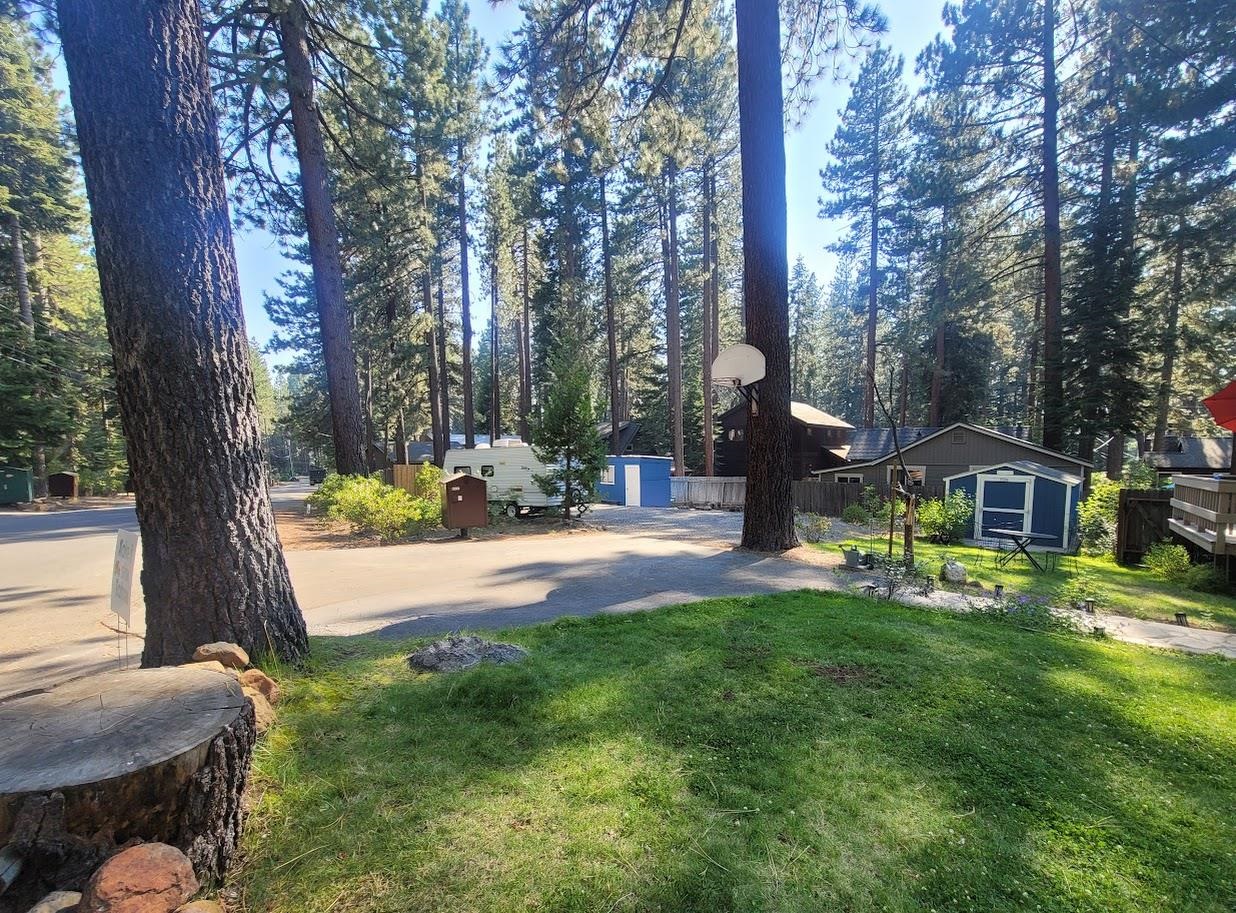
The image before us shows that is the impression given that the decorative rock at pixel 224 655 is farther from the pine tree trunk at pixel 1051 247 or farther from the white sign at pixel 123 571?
the pine tree trunk at pixel 1051 247

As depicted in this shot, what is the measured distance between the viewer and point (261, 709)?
7.79 ft

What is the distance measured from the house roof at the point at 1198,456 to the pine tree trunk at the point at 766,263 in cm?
2390

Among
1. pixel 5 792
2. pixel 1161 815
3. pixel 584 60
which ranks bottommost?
pixel 1161 815

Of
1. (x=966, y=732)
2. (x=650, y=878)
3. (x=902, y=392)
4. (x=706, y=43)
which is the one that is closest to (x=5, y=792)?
(x=650, y=878)

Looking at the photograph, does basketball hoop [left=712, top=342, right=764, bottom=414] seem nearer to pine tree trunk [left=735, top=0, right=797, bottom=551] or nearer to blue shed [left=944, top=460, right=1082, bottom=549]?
pine tree trunk [left=735, top=0, right=797, bottom=551]

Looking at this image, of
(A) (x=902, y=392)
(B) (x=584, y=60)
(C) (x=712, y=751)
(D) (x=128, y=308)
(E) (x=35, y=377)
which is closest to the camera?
(C) (x=712, y=751)

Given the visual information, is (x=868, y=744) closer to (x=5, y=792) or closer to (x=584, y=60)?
(x=5, y=792)

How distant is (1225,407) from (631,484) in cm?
1681

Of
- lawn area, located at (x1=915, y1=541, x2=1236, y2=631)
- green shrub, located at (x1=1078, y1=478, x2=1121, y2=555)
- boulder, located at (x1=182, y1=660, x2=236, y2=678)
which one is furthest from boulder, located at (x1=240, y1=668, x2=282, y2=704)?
green shrub, located at (x1=1078, y1=478, x2=1121, y2=555)

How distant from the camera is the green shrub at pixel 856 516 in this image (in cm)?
1570

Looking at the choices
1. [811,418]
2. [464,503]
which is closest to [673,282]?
[811,418]

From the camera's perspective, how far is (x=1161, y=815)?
201cm

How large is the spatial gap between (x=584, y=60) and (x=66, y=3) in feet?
25.3

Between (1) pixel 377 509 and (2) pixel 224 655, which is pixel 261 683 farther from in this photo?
(1) pixel 377 509
